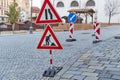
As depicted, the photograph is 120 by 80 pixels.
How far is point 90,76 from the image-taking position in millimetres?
6512

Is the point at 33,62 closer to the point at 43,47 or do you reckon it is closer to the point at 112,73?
the point at 43,47

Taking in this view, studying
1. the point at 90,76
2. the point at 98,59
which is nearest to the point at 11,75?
the point at 90,76

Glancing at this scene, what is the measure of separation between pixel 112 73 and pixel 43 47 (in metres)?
1.91

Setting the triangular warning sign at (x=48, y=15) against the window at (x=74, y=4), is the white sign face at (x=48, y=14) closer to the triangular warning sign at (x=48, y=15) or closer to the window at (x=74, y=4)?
the triangular warning sign at (x=48, y=15)

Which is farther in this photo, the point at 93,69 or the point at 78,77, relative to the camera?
the point at 93,69

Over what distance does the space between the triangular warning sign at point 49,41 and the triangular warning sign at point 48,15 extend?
19 centimetres

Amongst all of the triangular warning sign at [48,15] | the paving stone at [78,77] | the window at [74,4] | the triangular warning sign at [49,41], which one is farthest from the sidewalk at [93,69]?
the window at [74,4]

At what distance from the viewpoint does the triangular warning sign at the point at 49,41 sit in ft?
23.1

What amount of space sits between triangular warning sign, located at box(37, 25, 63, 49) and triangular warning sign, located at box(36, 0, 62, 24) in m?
0.19

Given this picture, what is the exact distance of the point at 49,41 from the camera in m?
7.15

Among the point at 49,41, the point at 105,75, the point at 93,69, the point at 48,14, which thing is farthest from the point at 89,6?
the point at 105,75

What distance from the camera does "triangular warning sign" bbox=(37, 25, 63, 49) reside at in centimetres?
703

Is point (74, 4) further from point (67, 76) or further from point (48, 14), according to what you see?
point (67, 76)

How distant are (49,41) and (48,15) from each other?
0.70 meters
